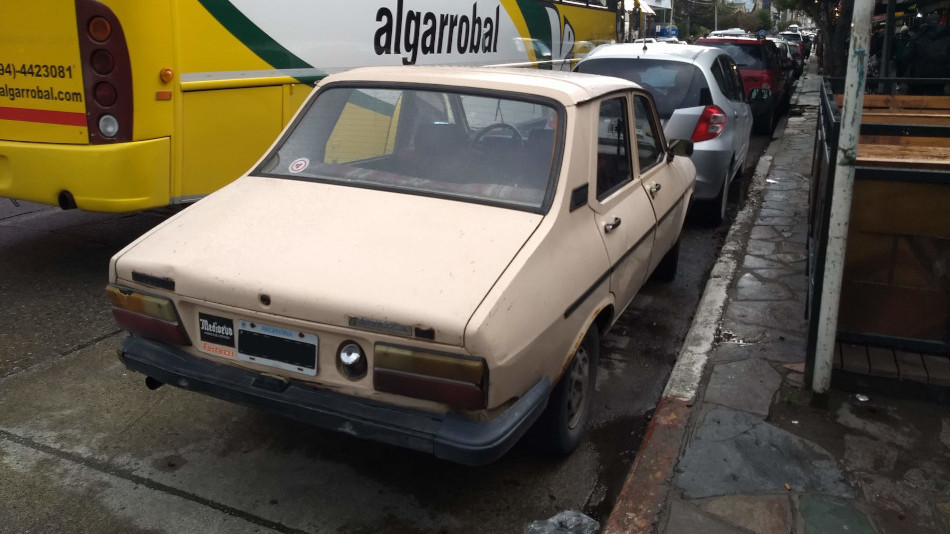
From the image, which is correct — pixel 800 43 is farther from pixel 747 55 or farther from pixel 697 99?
pixel 697 99

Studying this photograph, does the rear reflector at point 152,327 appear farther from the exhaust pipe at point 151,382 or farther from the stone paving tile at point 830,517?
the stone paving tile at point 830,517

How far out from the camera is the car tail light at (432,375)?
274 cm

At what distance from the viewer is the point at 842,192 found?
379 centimetres

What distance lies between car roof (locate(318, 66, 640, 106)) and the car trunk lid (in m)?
0.70

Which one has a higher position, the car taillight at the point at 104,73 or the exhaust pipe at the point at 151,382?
the car taillight at the point at 104,73

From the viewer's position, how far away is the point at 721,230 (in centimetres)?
803

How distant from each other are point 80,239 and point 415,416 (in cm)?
498

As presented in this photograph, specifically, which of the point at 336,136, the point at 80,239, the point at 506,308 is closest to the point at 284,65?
the point at 80,239

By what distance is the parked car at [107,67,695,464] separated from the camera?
282 cm

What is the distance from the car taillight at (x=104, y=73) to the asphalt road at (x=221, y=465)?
4.33 ft

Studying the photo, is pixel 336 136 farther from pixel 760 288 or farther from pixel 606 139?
pixel 760 288

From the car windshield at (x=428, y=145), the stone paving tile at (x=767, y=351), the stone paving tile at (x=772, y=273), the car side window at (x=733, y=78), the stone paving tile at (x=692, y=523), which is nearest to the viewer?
the stone paving tile at (x=692, y=523)

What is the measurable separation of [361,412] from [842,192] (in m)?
2.41

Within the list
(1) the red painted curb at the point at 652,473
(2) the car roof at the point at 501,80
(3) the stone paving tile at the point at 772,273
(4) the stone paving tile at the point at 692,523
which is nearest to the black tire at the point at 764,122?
(3) the stone paving tile at the point at 772,273
